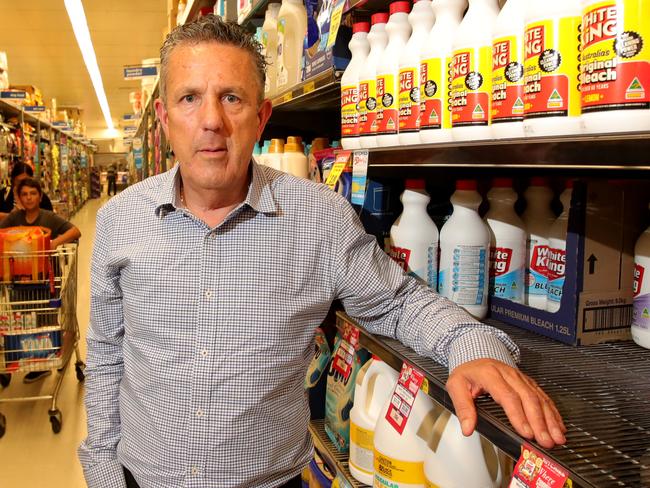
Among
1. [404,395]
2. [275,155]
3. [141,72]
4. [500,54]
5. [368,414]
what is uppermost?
[141,72]

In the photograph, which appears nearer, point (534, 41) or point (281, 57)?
point (534, 41)

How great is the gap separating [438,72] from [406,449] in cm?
92

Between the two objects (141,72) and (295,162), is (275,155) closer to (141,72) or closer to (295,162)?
(295,162)

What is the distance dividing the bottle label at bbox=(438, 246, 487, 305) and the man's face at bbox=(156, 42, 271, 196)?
0.60 m

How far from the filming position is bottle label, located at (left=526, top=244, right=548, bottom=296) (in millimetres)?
1511

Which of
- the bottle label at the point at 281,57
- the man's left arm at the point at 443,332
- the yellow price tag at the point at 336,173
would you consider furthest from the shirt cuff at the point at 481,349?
the bottle label at the point at 281,57

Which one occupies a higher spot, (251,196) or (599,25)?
(599,25)

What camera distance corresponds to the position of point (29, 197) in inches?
210

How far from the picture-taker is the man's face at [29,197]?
5.34 meters

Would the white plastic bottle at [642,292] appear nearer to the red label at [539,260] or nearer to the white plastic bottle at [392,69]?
the red label at [539,260]

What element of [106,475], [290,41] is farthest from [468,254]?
[290,41]

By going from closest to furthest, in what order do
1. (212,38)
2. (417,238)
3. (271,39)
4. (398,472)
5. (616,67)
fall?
(616,67), (212,38), (398,472), (417,238), (271,39)

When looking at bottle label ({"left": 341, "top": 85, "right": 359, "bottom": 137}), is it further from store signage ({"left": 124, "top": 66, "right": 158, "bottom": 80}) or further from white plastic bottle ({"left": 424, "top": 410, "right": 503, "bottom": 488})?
store signage ({"left": 124, "top": 66, "right": 158, "bottom": 80})

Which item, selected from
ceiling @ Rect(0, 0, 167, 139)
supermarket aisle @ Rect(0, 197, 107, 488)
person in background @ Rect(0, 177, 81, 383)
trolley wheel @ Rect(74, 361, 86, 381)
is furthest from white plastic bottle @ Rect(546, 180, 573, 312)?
ceiling @ Rect(0, 0, 167, 139)
